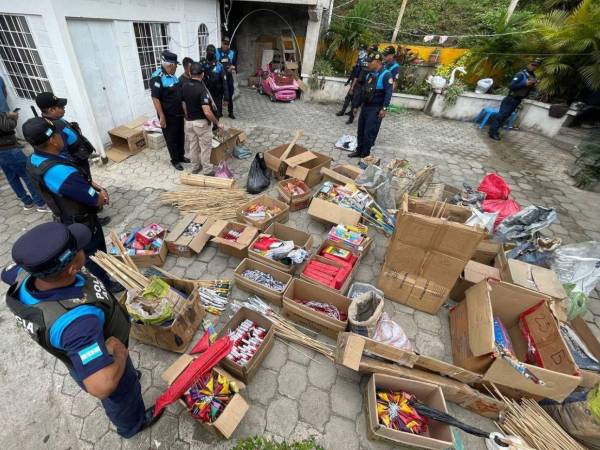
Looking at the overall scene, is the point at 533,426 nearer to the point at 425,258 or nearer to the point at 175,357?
the point at 425,258

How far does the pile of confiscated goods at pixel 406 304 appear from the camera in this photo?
250cm

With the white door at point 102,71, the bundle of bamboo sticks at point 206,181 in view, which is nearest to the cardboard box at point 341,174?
the bundle of bamboo sticks at point 206,181

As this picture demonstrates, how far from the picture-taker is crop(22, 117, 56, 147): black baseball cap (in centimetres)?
257

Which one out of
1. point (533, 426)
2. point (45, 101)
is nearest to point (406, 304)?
point (533, 426)

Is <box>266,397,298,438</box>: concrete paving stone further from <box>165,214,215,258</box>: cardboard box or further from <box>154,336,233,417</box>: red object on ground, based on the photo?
<box>165,214,215,258</box>: cardboard box

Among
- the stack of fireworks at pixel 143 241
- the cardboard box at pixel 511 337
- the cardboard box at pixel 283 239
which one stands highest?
the cardboard box at pixel 511 337

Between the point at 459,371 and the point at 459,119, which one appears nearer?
the point at 459,371

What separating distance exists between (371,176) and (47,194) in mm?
4620

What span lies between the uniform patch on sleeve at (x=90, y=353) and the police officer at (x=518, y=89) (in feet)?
36.5

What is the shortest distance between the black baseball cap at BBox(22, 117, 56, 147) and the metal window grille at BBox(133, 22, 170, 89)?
5.64 meters

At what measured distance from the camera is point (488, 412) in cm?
276

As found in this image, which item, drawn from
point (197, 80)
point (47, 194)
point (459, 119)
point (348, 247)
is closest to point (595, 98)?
point (459, 119)

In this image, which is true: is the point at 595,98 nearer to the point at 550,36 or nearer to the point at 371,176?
the point at 550,36

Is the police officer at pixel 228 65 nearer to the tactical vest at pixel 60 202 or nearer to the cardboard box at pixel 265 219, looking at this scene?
the cardboard box at pixel 265 219
